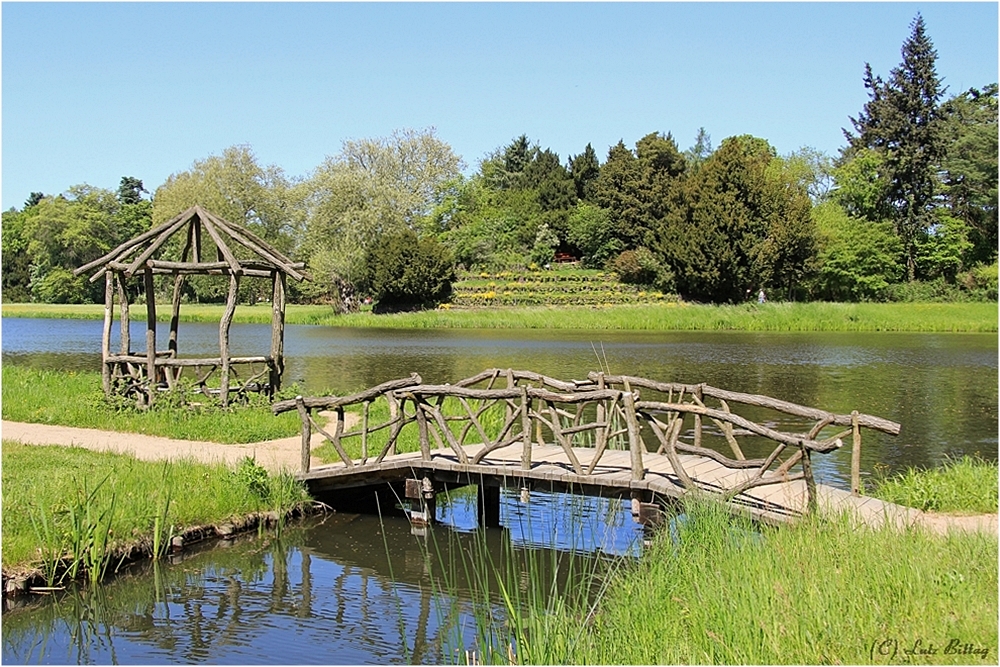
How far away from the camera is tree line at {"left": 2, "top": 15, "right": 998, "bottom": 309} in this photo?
56250 millimetres

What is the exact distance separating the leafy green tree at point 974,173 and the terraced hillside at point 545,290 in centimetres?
2044

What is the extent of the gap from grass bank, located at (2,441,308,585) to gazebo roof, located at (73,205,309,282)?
523cm

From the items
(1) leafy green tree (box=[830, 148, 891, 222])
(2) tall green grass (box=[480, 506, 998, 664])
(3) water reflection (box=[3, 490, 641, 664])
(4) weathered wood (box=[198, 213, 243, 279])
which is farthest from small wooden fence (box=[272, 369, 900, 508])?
(1) leafy green tree (box=[830, 148, 891, 222])

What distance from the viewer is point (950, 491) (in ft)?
36.8

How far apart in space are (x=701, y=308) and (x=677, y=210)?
7.08 m

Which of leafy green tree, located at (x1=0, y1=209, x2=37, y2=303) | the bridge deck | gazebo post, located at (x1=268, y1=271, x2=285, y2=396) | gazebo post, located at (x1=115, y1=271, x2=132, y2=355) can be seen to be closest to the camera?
the bridge deck

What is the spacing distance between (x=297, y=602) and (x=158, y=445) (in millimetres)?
6232

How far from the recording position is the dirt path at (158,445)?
13523mm

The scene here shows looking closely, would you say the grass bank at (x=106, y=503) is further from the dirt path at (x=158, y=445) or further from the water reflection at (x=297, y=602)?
the dirt path at (x=158, y=445)

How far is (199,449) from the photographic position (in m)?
14.4

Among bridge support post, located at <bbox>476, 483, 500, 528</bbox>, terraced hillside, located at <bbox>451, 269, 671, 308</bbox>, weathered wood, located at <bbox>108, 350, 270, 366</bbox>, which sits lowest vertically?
bridge support post, located at <bbox>476, 483, 500, 528</bbox>

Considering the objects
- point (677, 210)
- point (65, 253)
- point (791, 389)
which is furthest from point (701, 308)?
point (65, 253)

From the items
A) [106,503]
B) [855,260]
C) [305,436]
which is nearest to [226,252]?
[305,436]

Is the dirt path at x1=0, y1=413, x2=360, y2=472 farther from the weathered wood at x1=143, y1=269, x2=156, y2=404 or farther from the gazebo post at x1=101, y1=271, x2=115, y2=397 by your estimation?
the gazebo post at x1=101, y1=271, x2=115, y2=397
